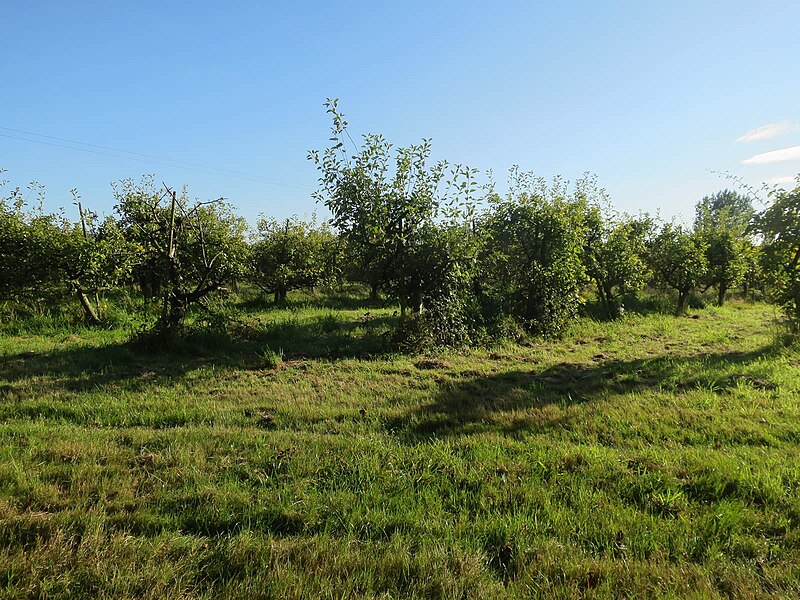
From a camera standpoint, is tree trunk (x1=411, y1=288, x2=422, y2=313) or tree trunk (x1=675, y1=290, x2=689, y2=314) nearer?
tree trunk (x1=411, y1=288, x2=422, y2=313)

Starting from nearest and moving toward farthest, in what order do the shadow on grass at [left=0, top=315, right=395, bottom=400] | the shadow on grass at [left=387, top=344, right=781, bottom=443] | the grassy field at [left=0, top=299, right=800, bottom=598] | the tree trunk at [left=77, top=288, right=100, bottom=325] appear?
1. the grassy field at [left=0, top=299, right=800, bottom=598]
2. the shadow on grass at [left=387, top=344, right=781, bottom=443]
3. the shadow on grass at [left=0, top=315, right=395, bottom=400]
4. the tree trunk at [left=77, top=288, right=100, bottom=325]

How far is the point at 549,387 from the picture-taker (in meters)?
6.70

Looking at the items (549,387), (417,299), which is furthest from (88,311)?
(549,387)

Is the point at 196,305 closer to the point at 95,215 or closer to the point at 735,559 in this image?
the point at 95,215

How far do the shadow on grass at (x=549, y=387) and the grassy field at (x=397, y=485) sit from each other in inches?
2.0

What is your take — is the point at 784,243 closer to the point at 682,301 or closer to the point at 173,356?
the point at 682,301

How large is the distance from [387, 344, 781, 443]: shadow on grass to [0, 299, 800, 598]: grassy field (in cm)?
5

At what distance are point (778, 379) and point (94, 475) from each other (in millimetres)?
8530

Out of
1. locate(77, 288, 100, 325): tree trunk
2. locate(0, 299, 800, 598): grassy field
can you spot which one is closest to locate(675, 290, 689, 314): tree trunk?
locate(0, 299, 800, 598): grassy field

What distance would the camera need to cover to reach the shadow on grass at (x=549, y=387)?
4891 mm

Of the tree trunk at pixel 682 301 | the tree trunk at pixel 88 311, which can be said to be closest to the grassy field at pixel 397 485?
the tree trunk at pixel 88 311

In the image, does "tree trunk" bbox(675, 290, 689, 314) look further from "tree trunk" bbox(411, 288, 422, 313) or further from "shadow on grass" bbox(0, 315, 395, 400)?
"shadow on grass" bbox(0, 315, 395, 400)

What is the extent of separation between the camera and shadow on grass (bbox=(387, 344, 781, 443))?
16.0 ft

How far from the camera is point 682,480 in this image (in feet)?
11.5
